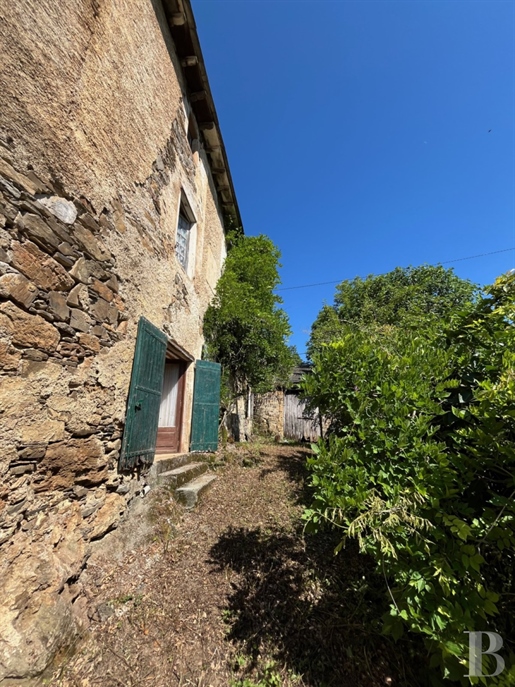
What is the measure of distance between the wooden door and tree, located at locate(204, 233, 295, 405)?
103 cm

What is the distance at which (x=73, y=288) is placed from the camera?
2.57 m

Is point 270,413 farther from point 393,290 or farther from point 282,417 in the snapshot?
point 393,290

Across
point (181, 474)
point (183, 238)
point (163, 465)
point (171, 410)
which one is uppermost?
point (183, 238)

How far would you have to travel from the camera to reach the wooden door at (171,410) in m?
5.27

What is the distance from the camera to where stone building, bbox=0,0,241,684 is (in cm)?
201

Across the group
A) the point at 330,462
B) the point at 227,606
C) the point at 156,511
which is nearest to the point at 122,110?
the point at 330,462

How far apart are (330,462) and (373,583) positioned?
1661mm

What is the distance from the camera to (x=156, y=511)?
3.30m

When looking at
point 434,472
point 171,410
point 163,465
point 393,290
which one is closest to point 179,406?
point 171,410

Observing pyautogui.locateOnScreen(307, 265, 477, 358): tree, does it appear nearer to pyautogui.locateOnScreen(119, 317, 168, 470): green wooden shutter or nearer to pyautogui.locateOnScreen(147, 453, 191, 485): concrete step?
pyautogui.locateOnScreen(147, 453, 191, 485): concrete step

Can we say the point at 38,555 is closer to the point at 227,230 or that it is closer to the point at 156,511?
the point at 156,511
